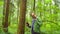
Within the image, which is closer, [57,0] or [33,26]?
[33,26]

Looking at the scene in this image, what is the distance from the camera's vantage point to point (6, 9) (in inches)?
488

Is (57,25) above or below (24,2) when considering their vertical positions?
below

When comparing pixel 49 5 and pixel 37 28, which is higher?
pixel 49 5

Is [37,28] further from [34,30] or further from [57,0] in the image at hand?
[57,0]

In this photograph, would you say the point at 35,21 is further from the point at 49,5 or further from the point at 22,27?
the point at 49,5

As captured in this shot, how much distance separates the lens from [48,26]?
41.5ft

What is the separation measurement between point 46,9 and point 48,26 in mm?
3082

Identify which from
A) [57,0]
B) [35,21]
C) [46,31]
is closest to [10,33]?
[46,31]

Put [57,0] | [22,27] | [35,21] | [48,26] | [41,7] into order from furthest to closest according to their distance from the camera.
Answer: [57,0] → [41,7] → [48,26] → [22,27] → [35,21]

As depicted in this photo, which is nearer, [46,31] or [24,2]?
[24,2]

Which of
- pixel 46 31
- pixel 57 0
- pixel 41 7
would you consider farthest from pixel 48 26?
pixel 57 0

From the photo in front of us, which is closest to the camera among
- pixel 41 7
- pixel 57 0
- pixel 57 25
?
pixel 57 25

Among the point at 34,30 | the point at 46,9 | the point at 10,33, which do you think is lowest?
the point at 10,33

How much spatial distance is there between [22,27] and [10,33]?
4.12 meters
